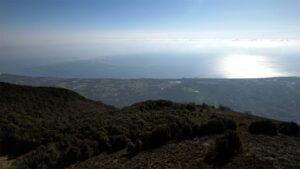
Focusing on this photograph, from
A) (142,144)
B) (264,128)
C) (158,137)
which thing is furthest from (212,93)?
(142,144)

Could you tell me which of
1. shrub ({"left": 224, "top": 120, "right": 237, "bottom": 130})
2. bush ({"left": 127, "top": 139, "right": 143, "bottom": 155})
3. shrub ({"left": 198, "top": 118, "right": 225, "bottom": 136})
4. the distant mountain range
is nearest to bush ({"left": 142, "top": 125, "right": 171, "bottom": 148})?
bush ({"left": 127, "top": 139, "right": 143, "bottom": 155})

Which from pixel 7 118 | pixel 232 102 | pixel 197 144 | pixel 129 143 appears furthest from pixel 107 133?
pixel 232 102

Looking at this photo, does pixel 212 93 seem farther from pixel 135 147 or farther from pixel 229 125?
pixel 135 147

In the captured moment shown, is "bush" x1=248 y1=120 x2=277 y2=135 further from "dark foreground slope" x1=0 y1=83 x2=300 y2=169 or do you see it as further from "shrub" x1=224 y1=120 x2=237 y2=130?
"shrub" x1=224 y1=120 x2=237 y2=130

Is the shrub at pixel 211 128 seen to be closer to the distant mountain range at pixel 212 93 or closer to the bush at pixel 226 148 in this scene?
the bush at pixel 226 148

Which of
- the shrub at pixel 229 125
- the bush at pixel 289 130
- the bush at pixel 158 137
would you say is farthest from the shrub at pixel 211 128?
the bush at pixel 289 130
